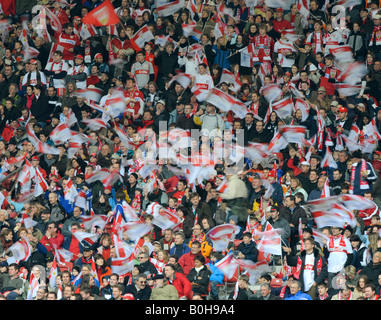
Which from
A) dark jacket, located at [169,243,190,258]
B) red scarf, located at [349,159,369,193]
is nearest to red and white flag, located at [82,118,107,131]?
dark jacket, located at [169,243,190,258]

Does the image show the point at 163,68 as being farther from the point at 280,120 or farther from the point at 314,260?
the point at 314,260

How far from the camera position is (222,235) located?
2055cm

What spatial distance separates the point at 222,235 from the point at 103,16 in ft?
27.1

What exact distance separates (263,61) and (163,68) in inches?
93.9

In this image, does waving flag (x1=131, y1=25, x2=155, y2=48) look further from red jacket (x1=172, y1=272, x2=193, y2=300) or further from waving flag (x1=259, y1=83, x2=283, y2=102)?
red jacket (x1=172, y1=272, x2=193, y2=300)

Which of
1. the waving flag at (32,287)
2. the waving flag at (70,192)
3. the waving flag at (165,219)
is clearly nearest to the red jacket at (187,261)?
the waving flag at (165,219)

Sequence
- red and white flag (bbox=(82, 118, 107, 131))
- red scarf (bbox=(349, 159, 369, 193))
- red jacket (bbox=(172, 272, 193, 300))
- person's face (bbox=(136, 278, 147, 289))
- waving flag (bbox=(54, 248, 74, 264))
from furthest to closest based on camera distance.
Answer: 1. red and white flag (bbox=(82, 118, 107, 131))
2. red scarf (bbox=(349, 159, 369, 193))
3. waving flag (bbox=(54, 248, 74, 264))
4. person's face (bbox=(136, 278, 147, 289))
5. red jacket (bbox=(172, 272, 193, 300))

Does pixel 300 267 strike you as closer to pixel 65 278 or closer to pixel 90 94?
pixel 65 278

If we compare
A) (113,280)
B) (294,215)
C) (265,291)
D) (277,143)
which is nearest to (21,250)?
(113,280)

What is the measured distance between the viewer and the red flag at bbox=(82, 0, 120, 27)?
26.6 meters

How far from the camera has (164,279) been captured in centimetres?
1936

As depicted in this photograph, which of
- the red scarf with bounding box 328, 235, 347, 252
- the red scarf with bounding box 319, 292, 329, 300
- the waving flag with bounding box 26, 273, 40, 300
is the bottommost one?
the waving flag with bounding box 26, 273, 40, 300

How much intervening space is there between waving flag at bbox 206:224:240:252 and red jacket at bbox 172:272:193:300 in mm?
1266

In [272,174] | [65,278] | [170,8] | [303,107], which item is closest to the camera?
[65,278]
